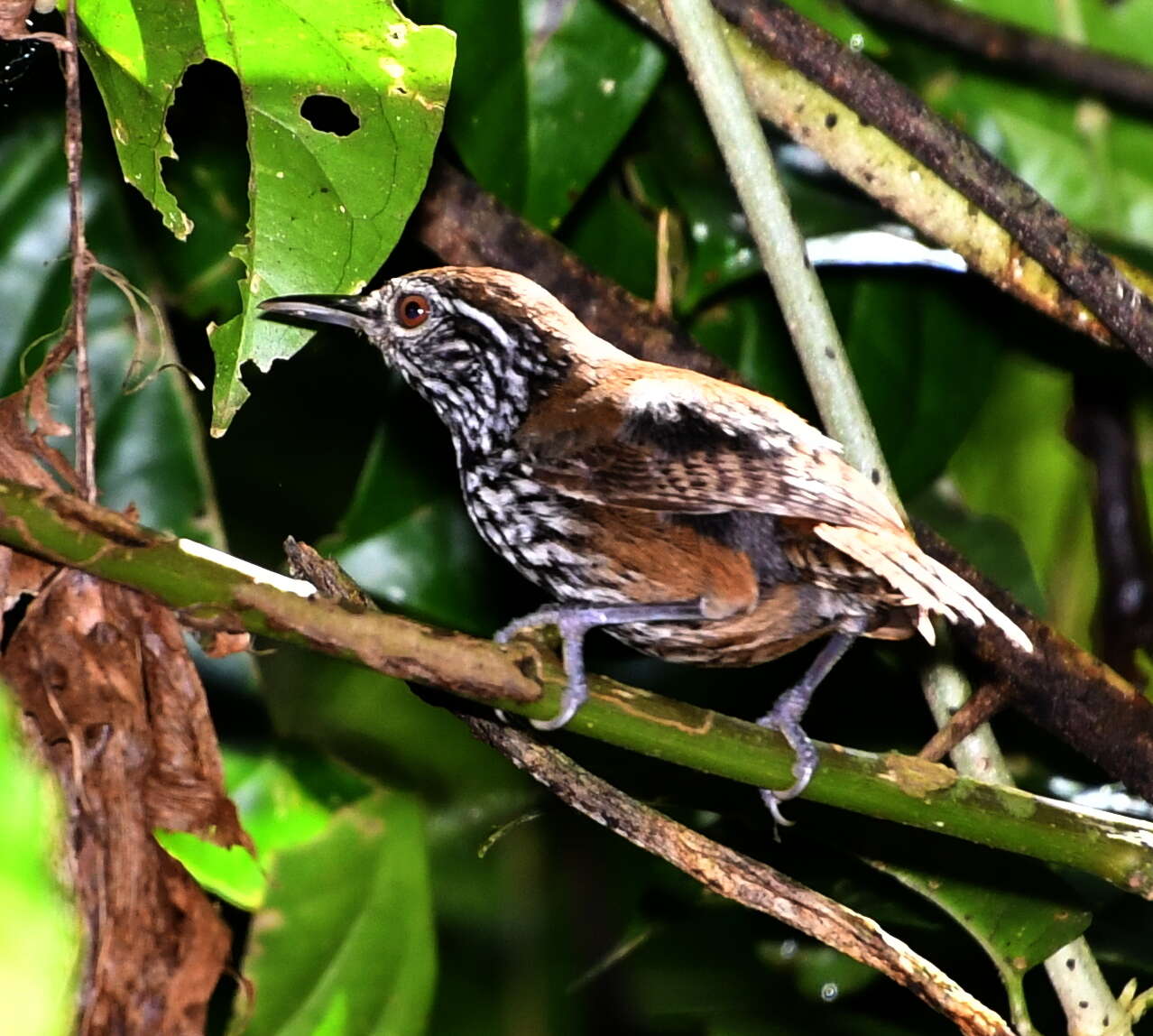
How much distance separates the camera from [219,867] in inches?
98.3

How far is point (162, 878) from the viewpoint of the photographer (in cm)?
154

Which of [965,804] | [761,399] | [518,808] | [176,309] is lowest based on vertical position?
[518,808]

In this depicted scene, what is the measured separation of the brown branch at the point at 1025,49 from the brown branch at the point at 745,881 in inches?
90.5

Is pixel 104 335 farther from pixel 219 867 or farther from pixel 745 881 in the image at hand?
pixel 745 881

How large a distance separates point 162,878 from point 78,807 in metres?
0.13

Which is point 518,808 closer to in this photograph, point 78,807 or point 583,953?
point 583,953

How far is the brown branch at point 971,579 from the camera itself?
2.30 metres

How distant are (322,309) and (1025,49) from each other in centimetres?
234

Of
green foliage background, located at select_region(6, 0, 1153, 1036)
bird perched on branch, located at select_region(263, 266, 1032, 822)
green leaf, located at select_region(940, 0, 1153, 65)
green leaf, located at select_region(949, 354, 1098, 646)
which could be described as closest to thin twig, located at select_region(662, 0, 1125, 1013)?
bird perched on branch, located at select_region(263, 266, 1032, 822)

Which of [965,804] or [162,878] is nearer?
[162,878]

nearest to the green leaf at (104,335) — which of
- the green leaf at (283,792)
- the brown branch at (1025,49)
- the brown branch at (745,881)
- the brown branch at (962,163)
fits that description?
the green leaf at (283,792)

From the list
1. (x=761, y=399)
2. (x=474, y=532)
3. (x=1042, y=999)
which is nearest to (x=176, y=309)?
(x=474, y=532)

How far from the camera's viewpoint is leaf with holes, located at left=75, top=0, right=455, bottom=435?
1679 millimetres

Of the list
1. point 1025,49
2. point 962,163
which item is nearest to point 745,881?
point 962,163
